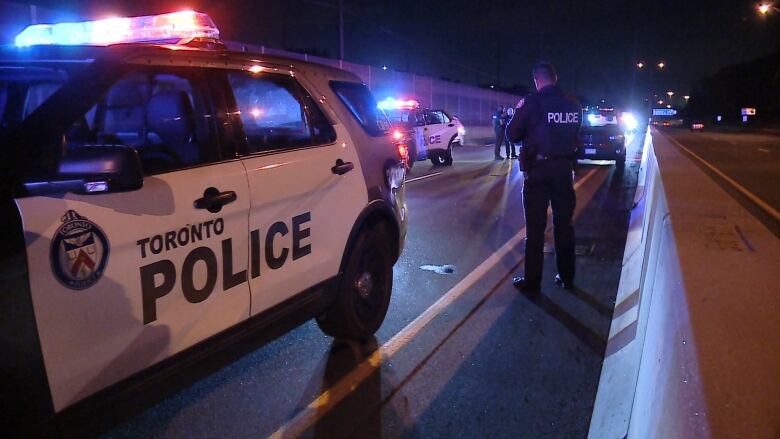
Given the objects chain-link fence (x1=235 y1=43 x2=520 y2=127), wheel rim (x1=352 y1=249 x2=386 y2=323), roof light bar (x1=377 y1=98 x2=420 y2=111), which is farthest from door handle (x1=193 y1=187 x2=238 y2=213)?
chain-link fence (x1=235 y1=43 x2=520 y2=127)

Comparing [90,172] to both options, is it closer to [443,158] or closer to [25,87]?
[25,87]

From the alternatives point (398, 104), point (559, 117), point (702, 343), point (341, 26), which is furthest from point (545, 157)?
point (341, 26)

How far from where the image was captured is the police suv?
2.23m

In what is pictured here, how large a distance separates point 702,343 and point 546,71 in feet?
12.8

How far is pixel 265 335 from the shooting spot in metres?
3.45

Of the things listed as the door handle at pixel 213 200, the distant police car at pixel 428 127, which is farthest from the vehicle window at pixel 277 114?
the distant police car at pixel 428 127

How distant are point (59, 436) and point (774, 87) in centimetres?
9652

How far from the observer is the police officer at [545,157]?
5508 millimetres

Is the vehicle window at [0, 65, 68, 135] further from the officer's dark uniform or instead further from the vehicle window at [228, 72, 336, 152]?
the officer's dark uniform

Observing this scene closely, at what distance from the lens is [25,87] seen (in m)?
3.29

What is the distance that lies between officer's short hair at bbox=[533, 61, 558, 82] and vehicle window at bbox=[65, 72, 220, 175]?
3.38 m

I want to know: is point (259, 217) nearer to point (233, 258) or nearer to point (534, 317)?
point (233, 258)

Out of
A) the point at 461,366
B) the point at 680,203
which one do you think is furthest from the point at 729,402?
the point at 680,203

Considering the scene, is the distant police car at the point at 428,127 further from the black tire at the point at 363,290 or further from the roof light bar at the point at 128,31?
the roof light bar at the point at 128,31
